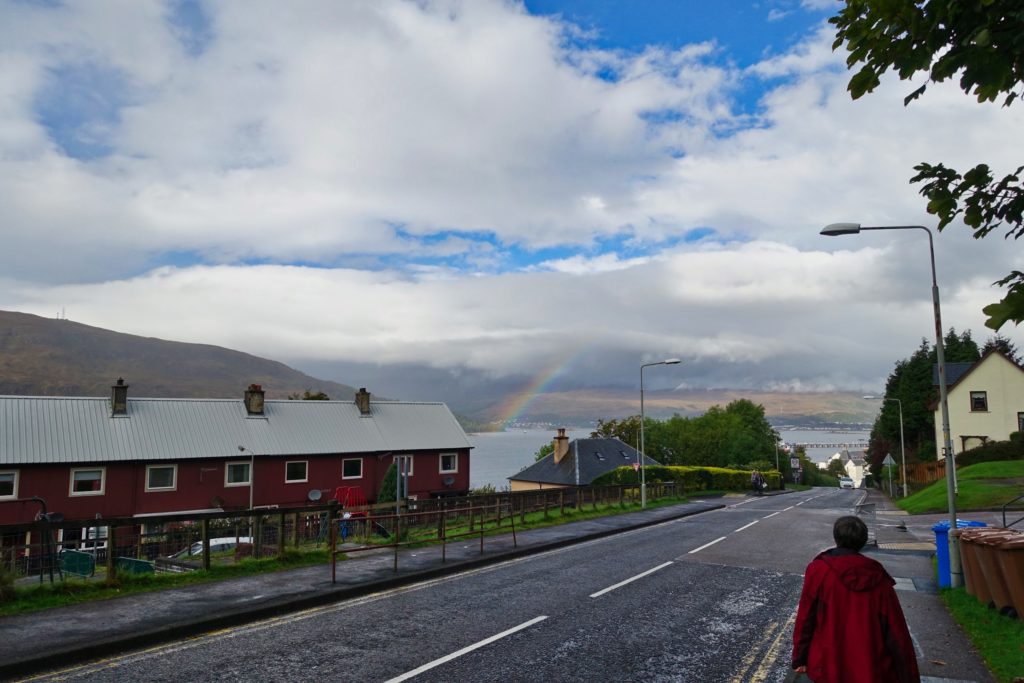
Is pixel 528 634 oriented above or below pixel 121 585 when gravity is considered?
below

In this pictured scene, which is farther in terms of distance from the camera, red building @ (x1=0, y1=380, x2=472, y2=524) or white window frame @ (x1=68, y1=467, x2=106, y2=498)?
white window frame @ (x1=68, y1=467, x2=106, y2=498)

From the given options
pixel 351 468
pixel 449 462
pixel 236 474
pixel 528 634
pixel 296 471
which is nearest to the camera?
pixel 528 634

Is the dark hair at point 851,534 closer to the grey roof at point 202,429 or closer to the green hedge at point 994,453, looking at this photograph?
the grey roof at point 202,429

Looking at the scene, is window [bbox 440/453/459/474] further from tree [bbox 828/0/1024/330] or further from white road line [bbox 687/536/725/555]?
tree [bbox 828/0/1024/330]

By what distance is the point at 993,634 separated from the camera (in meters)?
8.66

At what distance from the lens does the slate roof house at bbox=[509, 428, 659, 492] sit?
58.8 meters

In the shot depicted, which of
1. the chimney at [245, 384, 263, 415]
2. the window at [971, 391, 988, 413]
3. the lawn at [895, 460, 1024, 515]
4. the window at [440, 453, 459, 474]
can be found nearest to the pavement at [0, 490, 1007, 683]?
the lawn at [895, 460, 1024, 515]

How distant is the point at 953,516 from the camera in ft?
42.7

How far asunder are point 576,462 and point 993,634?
168ft

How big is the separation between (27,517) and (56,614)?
30.8 meters

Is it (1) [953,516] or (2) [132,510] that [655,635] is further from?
(2) [132,510]

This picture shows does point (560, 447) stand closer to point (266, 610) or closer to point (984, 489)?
point (984, 489)

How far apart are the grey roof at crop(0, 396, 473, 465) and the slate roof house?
11.0m

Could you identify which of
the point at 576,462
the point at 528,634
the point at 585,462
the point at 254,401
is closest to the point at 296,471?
the point at 254,401
